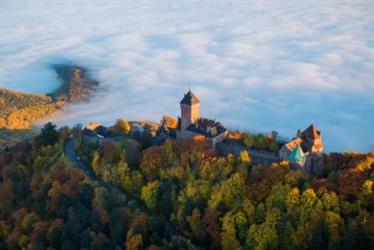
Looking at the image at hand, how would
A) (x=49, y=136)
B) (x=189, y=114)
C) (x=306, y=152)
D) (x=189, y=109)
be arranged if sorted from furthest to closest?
(x=49, y=136) → (x=189, y=114) → (x=189, y=109) → (x=306, y=152)

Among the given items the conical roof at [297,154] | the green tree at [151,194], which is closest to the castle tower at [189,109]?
Result: the green tree at [151,194]

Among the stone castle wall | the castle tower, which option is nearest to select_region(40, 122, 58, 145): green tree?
the stone castle wall

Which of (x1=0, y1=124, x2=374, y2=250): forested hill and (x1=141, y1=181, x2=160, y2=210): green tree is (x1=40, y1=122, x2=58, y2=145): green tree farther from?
(x1=141, y1=181, x2=160, y2=210): green tree

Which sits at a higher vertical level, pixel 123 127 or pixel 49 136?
pixel 123 127

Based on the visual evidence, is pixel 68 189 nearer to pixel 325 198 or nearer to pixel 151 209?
pixel 151 209

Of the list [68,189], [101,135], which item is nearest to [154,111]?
[101,135]

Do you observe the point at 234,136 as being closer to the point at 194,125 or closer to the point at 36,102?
the point at 194,125

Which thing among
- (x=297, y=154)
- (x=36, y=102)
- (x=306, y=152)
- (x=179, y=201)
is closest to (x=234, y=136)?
(x=306, y=152)
